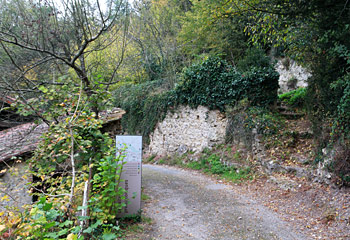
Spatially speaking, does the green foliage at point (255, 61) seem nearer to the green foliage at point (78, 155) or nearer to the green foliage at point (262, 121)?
the green foliage at point (262, 121)

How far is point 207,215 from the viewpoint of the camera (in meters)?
4.45

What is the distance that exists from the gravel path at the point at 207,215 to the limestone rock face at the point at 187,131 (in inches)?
123

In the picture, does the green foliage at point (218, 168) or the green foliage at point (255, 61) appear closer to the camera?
the green foliage at point (218, 168)

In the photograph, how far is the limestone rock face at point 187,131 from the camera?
372 inches

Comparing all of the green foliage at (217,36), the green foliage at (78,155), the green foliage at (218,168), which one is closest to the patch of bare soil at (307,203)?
the green foliage at (218,168)

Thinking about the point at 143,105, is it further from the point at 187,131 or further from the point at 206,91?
the point at 206,91

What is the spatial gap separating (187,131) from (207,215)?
6355 mm

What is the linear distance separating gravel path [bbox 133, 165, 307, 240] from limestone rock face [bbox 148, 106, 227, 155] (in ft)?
10.3

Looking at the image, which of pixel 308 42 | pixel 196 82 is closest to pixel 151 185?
pixel 196 82

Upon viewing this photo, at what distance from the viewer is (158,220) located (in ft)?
13.8

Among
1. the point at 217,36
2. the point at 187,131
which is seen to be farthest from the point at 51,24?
the point at 217,36

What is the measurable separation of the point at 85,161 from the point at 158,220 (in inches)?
68.9

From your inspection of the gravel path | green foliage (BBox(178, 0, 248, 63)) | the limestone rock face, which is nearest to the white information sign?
the gravel path

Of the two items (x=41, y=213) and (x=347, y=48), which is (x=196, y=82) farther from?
(x=41, y=213)
